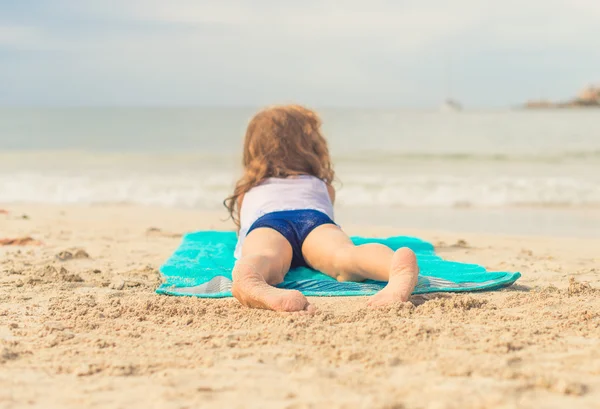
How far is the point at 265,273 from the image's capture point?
330 centimetres

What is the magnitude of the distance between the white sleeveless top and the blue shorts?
0.24 feet

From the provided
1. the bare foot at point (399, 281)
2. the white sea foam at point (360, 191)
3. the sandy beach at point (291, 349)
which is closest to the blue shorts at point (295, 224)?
the sandy beach at point (291, 349)

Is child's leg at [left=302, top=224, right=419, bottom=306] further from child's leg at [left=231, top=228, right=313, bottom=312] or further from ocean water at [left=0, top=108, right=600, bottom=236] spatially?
ocean water at [left=0, top=108, right=600, bottom=236]

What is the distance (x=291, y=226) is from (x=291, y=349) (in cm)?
147

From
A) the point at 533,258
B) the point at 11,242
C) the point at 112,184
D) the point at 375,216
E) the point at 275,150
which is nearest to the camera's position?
the point at 275,150

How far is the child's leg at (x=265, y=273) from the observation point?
2.89m

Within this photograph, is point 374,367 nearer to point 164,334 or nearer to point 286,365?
point 286,365

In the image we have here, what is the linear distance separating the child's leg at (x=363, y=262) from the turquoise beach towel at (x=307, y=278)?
0.07 metres

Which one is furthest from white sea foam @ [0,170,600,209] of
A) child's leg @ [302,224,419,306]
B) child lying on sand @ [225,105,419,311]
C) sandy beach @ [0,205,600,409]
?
sandy beach @ [0,205,600,409]

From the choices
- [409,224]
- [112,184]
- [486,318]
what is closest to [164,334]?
[486,318]

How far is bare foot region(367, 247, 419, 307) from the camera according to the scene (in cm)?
297

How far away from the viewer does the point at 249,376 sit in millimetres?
2158

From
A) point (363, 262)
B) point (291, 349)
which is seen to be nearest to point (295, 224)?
point (363, 262)

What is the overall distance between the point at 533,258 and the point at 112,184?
810 cm
